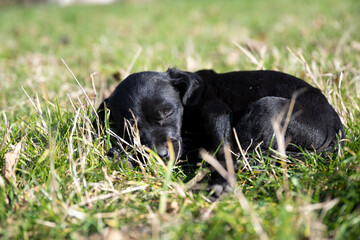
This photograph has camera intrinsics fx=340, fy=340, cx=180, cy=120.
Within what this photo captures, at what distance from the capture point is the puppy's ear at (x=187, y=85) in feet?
11.3

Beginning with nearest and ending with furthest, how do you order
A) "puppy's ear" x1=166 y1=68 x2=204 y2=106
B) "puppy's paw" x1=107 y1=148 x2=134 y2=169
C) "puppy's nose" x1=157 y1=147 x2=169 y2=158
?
"puppy's paw" x1=107 y1=148 x2=134 y2=169, "puppy's nose" x1=157 y1=147 x2=169 y2=158, "puppy's ear" x1=166 y1=68 x2=204 y2=106

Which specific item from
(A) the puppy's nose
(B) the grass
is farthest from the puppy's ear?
(B) the grass

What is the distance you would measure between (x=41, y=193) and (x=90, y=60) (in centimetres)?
526

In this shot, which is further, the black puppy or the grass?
the black puppy

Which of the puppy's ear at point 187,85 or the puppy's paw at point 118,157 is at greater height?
the puppy's ear at point 187,85

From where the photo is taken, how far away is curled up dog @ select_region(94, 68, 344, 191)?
3051 millimetres

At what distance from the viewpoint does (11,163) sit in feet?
8.65

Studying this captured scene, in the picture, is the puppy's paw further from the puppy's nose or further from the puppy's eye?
the puppy's eye

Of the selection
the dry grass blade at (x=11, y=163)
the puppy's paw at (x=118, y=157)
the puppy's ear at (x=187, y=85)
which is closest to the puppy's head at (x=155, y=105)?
the puppy's ear at (x=187, y=85)

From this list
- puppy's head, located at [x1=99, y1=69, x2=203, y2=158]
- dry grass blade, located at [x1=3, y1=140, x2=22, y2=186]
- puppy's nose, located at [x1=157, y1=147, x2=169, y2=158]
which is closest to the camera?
dry grass blade, located at [x1=3, y1=140, x2=22, y2=186]

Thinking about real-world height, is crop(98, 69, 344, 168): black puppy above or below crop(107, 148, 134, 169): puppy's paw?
above

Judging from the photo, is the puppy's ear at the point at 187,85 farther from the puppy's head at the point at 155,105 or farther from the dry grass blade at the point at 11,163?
the dry grass blade at the point at 11,163

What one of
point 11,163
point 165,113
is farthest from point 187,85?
point 11,163

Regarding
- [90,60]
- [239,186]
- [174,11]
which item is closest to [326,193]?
[239,186]
